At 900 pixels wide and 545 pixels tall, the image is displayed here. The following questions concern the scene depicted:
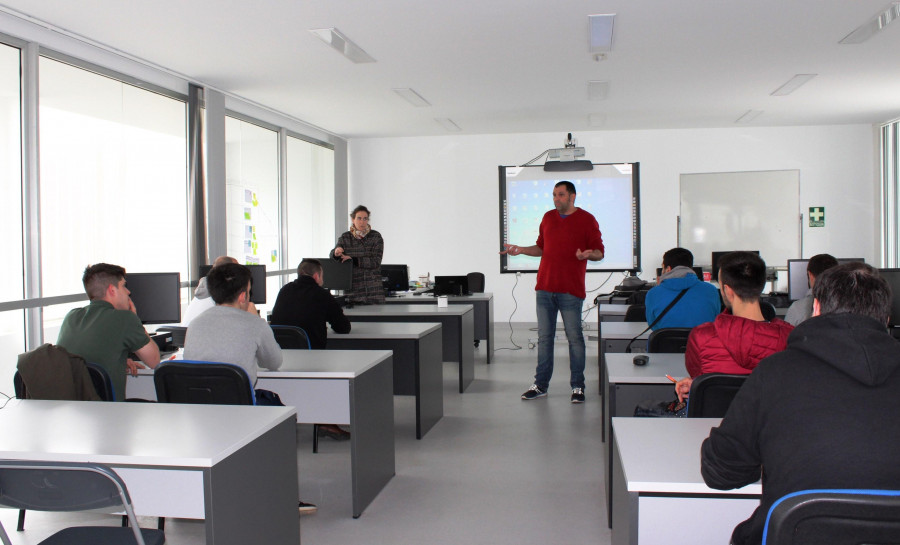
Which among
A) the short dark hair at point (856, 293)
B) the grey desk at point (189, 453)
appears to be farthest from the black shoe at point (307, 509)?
the short dark hair at point (856, 293)

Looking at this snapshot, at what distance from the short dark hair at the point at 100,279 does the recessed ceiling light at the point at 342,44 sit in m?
2.53

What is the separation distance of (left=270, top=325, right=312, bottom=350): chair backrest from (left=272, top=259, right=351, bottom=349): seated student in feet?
0.46

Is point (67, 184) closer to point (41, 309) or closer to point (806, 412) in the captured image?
point (41, 309)

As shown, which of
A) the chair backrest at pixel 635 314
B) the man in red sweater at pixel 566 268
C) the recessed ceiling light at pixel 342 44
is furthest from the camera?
the man in red sweater at pixel 566 268

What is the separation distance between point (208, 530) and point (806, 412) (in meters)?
1.49

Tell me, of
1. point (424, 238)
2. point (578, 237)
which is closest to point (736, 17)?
point (578, 237)

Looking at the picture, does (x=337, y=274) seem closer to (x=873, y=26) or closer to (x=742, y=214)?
(x=873, y=26)

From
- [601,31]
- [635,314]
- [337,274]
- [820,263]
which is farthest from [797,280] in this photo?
[337,274]

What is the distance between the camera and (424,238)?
33.5 ft

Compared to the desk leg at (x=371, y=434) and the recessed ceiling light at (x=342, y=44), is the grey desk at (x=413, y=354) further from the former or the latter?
the recessed ceiling light at (x=342, y=44)

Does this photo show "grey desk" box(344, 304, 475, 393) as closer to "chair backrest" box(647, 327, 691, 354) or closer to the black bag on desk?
"chair backrest" box(647, 327, 691, 354)

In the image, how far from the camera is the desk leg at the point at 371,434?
3.15m

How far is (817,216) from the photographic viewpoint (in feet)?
30.7

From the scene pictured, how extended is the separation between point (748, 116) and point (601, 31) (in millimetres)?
4480
